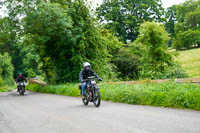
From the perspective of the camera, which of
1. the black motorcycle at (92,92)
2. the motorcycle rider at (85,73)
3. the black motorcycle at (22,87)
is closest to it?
the black motorcycle at (92,92)

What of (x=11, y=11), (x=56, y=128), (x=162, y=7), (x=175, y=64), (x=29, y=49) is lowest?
(x=56, y=128)

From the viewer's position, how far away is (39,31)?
22547 millimetres

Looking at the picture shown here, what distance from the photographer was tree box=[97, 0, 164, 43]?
50562 millimetres

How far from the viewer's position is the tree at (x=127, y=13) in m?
50.6

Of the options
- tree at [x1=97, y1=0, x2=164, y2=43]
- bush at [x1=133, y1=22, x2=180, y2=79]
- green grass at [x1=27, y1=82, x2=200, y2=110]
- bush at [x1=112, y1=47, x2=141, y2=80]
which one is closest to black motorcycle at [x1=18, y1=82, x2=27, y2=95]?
bush at [x1=133, y1=22, x2=180, y2=79]

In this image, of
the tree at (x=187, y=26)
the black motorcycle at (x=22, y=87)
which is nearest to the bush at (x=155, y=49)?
the black motorcycle at (x=22, y=87)

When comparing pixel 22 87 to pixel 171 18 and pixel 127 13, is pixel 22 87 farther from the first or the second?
pixel 171 18

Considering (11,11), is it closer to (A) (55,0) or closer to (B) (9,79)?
(A) (55,0)

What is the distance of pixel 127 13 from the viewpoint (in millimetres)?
52062

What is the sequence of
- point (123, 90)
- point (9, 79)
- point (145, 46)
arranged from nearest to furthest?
point (123, 90), point (145, 46), point (9, 79)

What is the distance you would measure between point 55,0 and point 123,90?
14.1 m

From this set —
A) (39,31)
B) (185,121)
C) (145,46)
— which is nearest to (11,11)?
(39,31)

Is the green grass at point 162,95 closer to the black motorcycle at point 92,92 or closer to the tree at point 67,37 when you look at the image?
the black motorcycle at point 92,92

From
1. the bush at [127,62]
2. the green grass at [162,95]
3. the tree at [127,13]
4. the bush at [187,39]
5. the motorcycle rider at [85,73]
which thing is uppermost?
the tree at [127,13]
